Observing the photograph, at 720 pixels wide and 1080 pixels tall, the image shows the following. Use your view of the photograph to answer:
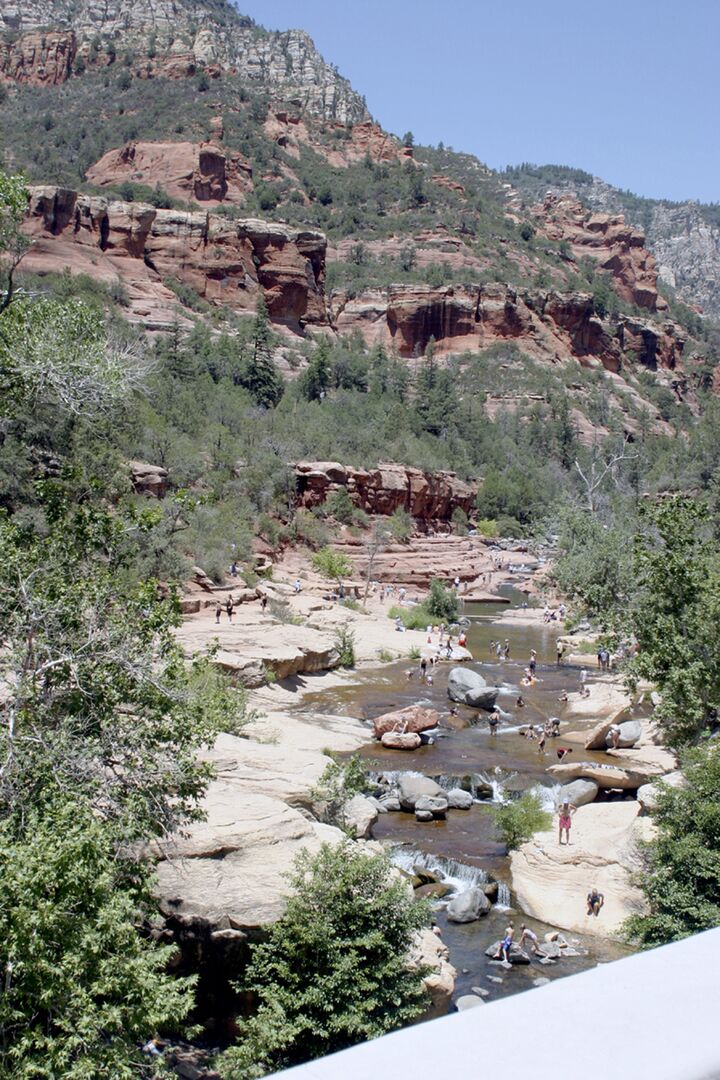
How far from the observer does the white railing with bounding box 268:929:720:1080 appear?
115 centimetres

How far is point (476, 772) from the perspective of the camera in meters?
20.1

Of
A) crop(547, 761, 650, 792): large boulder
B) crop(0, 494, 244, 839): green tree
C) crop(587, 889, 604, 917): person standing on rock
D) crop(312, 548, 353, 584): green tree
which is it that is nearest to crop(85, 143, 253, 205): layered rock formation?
crop(312, 548, 353, 584): green tree

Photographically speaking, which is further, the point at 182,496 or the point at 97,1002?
the point at 182,496

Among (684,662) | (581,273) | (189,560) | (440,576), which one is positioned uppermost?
(581,273)

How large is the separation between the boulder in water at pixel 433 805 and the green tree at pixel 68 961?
10.8 meters

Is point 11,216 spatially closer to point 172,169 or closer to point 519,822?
point 519,822

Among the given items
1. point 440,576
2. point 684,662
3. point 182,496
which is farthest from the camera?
point 440,576

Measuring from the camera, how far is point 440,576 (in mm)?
52469

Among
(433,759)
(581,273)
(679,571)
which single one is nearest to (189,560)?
(433,759)

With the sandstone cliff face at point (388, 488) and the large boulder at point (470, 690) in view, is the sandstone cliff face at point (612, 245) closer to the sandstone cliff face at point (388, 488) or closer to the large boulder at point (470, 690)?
the sandstone cliff face at point (388, 488)

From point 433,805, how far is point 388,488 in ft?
135

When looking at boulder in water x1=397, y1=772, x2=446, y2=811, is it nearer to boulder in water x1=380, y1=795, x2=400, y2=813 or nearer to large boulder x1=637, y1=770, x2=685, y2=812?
boulder in water x1=380, y1=795, x2=400, y2=813

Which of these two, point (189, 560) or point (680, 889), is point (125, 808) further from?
point (189, 560)

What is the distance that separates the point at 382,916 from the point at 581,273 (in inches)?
5243
